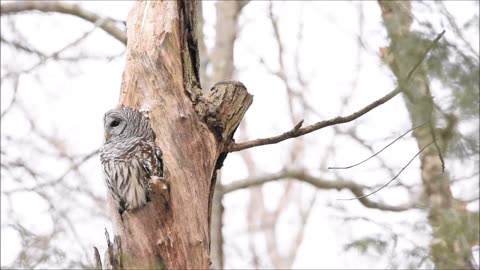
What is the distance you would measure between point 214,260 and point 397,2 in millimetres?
2743

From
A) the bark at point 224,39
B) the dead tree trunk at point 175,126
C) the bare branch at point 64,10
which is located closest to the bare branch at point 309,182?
the bark at point 224,39

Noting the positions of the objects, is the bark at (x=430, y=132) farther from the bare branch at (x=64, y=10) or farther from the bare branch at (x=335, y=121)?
the bare branch at (x=64, y=10)

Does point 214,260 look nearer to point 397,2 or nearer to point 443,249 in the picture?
point 443,249

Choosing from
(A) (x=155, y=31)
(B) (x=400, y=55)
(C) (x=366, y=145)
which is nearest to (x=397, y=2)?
(B) (x=400, y=55)

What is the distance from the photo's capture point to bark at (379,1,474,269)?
156 inches

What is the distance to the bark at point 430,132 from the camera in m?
3.97

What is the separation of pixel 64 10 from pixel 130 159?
3.62 m

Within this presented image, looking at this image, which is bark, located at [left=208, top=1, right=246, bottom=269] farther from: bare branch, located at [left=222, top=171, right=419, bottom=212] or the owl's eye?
the owl's eye

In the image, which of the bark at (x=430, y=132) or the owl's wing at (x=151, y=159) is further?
the bark at (x=430, y=132)

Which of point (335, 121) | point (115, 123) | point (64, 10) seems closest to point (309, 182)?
point (64, 10)

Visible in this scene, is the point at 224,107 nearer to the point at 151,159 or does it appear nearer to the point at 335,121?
the point at 151,159

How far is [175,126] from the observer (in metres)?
3.96

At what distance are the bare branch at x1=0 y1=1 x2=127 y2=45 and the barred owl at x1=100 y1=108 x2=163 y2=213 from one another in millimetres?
3161

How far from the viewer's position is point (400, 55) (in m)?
4.68
